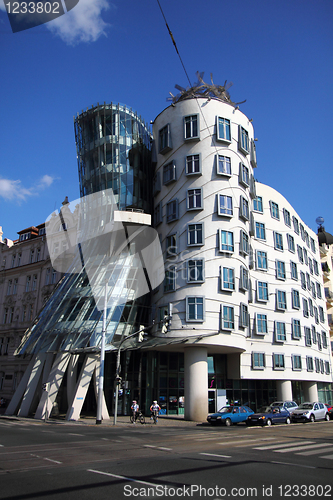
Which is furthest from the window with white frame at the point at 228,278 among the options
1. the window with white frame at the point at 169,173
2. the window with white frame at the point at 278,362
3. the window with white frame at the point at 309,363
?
the window with white frame at the point at 309,363

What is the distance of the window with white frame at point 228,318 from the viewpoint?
3306 centimetres

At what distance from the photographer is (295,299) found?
45.7 metres

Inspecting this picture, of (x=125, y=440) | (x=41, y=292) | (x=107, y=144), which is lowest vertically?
(x=125, y=440)

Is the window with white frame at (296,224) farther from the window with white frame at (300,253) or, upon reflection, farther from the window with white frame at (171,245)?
the window with white frame at (171,245)

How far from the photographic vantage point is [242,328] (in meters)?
34.8

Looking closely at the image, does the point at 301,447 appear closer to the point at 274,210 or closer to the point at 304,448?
the point at 304,448

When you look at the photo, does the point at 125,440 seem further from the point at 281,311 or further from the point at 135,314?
the point at 281,311

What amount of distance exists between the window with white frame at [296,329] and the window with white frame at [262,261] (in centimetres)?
703

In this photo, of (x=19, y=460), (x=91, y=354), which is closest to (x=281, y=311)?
(x=91, y=354)

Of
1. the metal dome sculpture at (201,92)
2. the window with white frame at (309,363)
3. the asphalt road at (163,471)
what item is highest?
the metal dome sculpture at (201,92)

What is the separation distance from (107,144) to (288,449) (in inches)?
1400

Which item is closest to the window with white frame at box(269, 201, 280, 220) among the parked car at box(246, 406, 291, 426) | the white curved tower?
the white curved tower

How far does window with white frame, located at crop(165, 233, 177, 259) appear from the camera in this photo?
36000 millimetres

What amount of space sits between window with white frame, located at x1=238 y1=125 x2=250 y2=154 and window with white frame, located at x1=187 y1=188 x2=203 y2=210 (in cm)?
665
